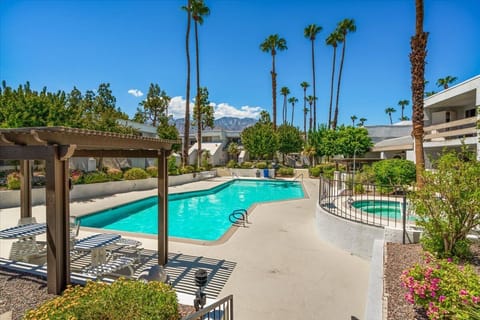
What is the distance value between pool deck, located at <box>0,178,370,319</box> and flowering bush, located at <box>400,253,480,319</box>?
1313 millimetres

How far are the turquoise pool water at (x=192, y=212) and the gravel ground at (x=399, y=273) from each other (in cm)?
623

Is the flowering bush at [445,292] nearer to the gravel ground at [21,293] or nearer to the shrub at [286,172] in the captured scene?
the gravel ground at [21,293]

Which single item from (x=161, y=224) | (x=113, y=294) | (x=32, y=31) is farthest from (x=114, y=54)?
(x=113, y=294)

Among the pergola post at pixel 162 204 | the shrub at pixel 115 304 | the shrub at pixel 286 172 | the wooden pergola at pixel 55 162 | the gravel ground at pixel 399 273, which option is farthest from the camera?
the shrub at pixel 286 172

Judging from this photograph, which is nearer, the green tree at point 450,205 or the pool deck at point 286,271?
the pool deck at point 286,271

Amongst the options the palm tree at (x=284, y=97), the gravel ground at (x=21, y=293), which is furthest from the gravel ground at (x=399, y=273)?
the palm tree at (x=284, y=97)

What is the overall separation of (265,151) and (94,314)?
30188 millimetres

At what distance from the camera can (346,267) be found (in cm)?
624

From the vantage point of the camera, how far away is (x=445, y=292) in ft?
10.6

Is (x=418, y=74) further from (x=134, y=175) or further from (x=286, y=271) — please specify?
(x=134, y=175)

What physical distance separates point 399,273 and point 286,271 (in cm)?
229

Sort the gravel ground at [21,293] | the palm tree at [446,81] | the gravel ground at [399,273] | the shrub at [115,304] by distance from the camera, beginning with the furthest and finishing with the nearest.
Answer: the palm tree at [446,81], the gravel ground at [21,293], the gravel ground at [399,273], the shrub at [115,304]

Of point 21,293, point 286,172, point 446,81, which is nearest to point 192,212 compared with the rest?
point 21,293

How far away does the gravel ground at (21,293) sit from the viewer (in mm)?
3648
